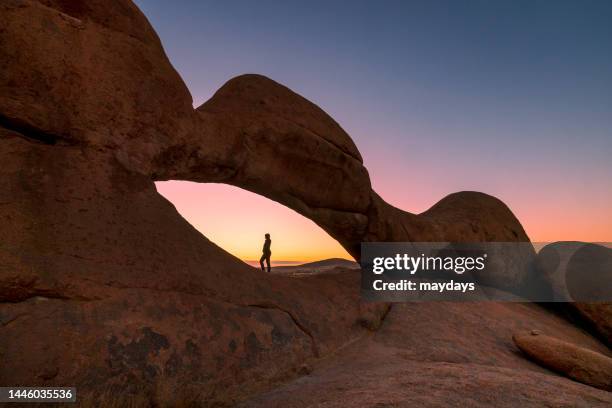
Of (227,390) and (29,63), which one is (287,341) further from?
(29,63)

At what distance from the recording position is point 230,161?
6402 mm

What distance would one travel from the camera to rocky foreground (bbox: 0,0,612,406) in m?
3.58

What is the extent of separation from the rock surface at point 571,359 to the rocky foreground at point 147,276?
44cm

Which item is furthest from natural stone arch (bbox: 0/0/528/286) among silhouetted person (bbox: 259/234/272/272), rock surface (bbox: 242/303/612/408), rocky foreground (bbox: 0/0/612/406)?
silhouetted person (bbox: 259/234/272/272)

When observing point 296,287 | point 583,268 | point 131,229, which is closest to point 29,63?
point 131,229

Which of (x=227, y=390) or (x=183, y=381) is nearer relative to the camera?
(x=183, y=381)

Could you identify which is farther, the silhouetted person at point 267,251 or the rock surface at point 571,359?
the silhouetted person at point 267,251

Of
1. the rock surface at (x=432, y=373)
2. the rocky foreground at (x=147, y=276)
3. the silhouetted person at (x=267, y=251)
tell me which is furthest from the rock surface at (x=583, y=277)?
the silhouetted person at (x=267, y=251)

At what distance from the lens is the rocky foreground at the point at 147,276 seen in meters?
3.58

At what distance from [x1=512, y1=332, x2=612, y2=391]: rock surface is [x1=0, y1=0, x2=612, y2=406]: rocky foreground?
443 mm

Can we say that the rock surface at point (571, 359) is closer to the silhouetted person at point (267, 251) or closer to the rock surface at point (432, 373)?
the rock surface at point (432, 373)

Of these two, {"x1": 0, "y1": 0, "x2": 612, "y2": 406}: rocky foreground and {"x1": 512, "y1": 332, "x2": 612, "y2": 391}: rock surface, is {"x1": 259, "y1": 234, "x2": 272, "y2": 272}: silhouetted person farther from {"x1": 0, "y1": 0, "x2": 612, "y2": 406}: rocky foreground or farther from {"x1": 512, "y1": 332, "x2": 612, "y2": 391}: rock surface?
{"x1": 512, "y1": 332, "x2": 612, "y2": 391}: rock surface

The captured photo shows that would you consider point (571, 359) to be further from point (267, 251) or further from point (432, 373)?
point (267, 251)

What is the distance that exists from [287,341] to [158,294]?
1.84 metres
